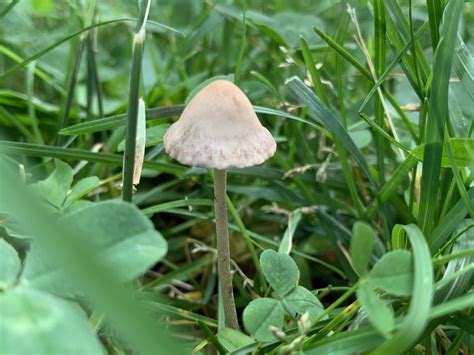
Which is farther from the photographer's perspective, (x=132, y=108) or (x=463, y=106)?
(x=463, y=106)

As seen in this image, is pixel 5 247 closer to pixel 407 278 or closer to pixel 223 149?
pixel 223 149

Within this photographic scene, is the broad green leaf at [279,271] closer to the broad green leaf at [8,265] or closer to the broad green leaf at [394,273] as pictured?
the broad green leaf at [394,273]

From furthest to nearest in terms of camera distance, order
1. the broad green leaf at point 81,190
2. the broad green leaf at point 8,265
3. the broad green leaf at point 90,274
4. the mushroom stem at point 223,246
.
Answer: the broad green leaf at point 81,190
the mushroom stem at point 223,246
the broad green leaf at point 8,265
the broad green leaf at point 90,274

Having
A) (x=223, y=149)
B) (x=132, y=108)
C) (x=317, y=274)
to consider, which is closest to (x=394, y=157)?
(x=317, y=274)

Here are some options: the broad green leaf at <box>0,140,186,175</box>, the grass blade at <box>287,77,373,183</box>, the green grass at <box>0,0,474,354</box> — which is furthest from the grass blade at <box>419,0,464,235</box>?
the broad green leaf at <box>0,140,186,175</box>

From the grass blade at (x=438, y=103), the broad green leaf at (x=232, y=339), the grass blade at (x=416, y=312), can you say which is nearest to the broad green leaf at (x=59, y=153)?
the broad green leaf at (x=232, y=339)

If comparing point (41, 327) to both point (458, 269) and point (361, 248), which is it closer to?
point (361, 248)

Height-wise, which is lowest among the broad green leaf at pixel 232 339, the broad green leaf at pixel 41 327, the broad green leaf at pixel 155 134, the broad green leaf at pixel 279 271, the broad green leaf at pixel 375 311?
the broad green leaf at pixel 232 339
